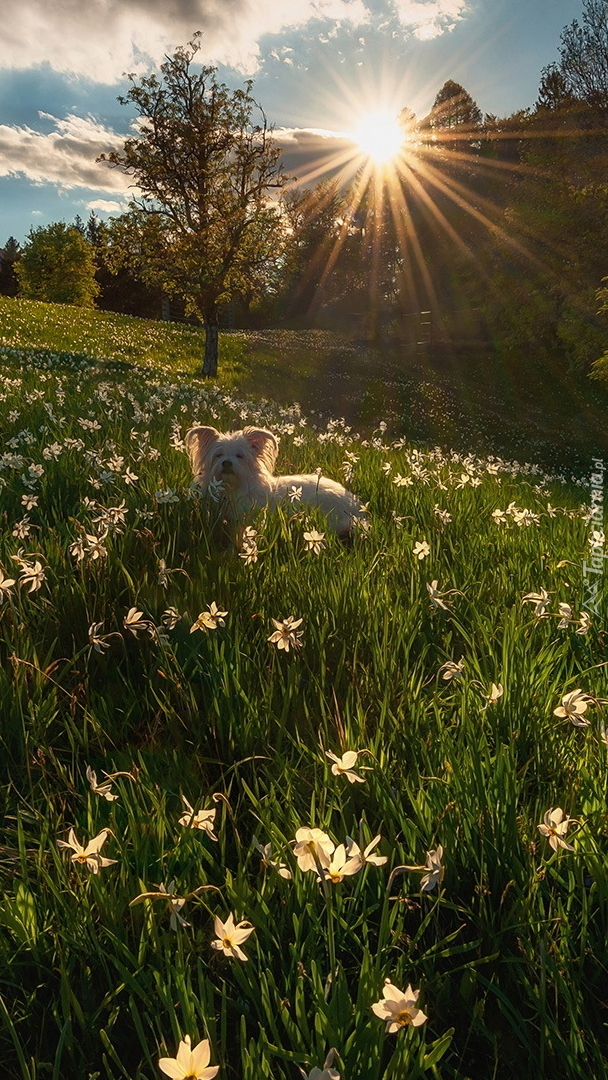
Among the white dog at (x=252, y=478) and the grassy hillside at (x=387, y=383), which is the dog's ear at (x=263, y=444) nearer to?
the white dog at (x=252, y=478)

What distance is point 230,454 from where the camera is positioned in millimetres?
5945

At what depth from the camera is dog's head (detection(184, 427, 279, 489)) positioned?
578 cm

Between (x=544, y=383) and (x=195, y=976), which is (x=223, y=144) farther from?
(x=195, y=976)

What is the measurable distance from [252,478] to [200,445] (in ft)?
2.21

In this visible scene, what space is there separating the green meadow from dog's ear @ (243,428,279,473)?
1925 mm

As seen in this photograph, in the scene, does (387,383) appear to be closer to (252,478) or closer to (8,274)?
(252,478)

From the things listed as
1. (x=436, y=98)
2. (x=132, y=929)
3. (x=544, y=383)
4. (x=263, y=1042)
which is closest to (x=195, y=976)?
(x=132, y=929)

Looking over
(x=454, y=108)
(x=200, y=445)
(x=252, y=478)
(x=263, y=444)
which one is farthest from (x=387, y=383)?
(x=454, y=108)

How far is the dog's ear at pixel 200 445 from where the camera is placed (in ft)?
20.0

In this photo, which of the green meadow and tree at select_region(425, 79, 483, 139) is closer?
the green meadow

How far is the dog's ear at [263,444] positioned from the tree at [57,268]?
98597 millimetres

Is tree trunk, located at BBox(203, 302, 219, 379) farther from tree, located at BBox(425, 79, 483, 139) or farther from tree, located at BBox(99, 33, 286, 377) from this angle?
tree, located at BBox(425, 79, 483, 139)

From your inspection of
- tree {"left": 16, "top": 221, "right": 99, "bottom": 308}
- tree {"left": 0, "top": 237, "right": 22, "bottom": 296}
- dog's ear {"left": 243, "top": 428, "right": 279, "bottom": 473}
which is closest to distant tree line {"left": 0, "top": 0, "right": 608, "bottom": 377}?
dog's ear {"left": 243, "top": 428, "right": 279, "bottom": 473}

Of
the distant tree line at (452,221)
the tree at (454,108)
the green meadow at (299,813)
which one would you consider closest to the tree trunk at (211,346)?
the distant tree line at (452,221)
